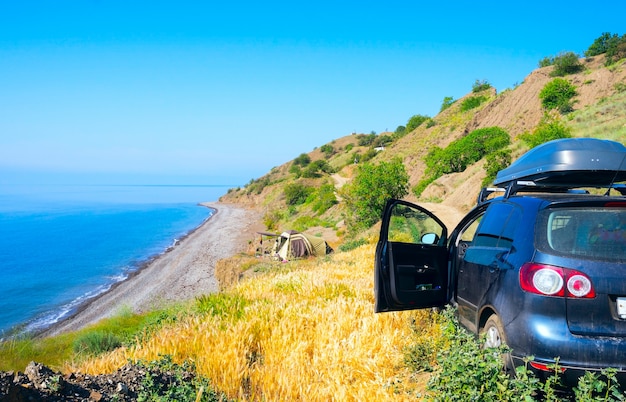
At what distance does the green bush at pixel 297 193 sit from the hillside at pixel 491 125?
1.83 metres

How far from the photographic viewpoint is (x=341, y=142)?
136 metres

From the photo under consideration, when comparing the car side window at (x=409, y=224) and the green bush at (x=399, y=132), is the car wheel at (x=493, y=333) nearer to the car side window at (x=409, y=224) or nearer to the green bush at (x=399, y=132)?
the car side window at (x=409, y=224)

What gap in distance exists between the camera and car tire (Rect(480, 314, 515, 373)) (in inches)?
145

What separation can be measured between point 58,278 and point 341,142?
102192mm

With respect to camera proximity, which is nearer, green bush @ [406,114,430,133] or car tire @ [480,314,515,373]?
car tire @ [480,314,515,373]

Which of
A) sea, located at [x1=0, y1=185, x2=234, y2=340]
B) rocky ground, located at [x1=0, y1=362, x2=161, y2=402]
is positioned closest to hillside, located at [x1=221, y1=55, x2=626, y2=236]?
rocky ground, located at [x1=0, y1=362, x2=161, y2=402]

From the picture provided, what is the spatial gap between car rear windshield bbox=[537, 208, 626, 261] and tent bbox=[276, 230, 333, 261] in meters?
28.9

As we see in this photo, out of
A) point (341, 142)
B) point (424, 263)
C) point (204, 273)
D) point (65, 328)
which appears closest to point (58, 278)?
point (204, 273)

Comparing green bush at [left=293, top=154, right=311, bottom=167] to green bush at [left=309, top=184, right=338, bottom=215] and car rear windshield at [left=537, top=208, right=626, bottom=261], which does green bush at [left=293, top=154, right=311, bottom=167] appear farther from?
car rear windshield at [left=537, top=208, right=626, bottom=261]

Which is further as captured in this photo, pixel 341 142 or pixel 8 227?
pixel 341 142

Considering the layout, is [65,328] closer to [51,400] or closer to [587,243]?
[51,400]

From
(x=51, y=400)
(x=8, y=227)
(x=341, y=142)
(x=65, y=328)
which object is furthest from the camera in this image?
(x=341, y=142)

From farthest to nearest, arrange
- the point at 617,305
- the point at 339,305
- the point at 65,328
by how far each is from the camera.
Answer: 1. the point at 65,328
2. the point at 339,305
3. the point at 617,305

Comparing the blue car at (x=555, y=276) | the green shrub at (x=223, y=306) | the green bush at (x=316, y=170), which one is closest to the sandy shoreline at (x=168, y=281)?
the green shrub at (x=223, y=306)
